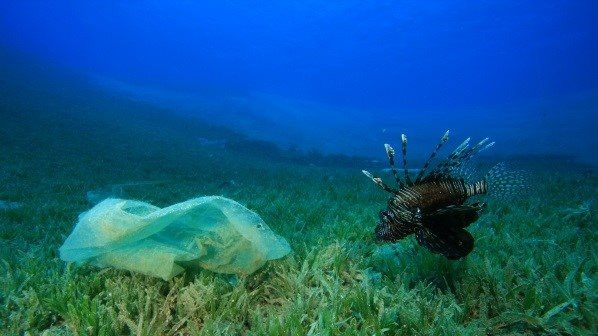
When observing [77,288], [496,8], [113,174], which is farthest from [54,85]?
[496,8]

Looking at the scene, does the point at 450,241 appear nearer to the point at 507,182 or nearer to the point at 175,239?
the point at 507,182

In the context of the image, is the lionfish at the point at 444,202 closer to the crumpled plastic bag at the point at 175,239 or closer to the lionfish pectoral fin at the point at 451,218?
the lionfish pectoral fin at the point at 451,218

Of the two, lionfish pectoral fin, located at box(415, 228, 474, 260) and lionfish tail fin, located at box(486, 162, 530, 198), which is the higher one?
lionfish tail fin, located at box(486, 162, 530, 198)

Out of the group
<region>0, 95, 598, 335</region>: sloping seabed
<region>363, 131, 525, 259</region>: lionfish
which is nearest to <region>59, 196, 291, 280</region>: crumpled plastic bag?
<region>0, 95, 598, 335</region>: sloping seabed

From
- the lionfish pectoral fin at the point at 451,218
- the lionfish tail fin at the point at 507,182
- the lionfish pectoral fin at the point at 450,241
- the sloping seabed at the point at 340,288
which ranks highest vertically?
the lionfish tail fin at the point at 507,182

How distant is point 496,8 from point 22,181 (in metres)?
111

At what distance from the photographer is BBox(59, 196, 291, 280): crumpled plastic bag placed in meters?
3.07

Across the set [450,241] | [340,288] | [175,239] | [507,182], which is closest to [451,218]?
[450,241]

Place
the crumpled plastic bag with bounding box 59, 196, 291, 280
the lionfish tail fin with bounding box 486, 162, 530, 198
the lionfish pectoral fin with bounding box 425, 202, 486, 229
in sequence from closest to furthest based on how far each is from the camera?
1. the lionfish pectoral fin with bounding box 425, 202, 486, 229
2. the crumpled plastic bag with bounding box 59, 196, 291, 280
3. the lionfish tail fin with bounding box 486, 162, 530, 198

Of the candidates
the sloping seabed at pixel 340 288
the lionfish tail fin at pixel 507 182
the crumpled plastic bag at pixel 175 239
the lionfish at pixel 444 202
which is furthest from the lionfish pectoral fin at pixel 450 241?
the crumpled plastic bag at pixel 175 239

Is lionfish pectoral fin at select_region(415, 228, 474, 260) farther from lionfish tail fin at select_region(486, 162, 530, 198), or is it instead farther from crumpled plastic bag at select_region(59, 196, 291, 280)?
crumpled plastic bag at select_region(59, 196, 291, 280)

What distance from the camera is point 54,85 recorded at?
3603cm

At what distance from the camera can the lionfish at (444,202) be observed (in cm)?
277

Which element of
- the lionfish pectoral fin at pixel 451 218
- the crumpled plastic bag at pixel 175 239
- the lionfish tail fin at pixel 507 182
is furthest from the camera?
the lionfish tail fin at pixel 507 182
